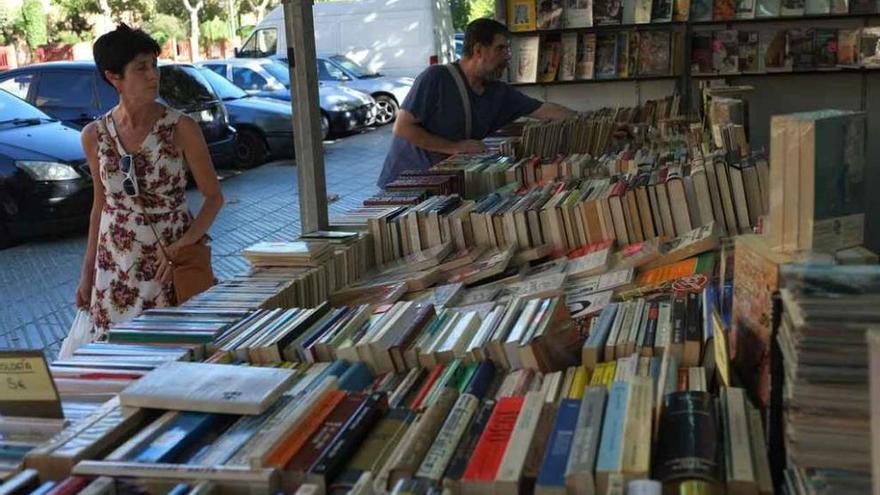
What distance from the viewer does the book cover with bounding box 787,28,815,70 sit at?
7.43m

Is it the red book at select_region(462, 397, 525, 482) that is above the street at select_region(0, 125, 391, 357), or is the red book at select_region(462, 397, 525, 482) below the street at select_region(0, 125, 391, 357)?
above

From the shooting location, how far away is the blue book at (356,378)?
208cm

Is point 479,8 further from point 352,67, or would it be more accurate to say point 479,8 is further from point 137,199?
point 137,199

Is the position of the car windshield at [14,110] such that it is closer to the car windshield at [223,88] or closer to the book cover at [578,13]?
the car windshield at [223,88]

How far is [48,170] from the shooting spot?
8195 mm

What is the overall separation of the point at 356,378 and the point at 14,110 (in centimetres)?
794

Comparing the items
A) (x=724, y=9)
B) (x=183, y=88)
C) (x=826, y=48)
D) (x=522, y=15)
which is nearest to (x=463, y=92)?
(x=522, y=15)

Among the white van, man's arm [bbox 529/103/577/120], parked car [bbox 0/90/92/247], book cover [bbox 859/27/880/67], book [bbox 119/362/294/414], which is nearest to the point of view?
book [bbox 119/362/294/414]

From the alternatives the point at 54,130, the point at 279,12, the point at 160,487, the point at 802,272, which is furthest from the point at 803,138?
the point at 279,12

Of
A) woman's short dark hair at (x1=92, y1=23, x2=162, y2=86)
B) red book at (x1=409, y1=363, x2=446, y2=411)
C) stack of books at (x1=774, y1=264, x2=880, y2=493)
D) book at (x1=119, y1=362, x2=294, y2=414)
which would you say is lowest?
red book at (x1=409, y1=363, x2=446, y2=411)

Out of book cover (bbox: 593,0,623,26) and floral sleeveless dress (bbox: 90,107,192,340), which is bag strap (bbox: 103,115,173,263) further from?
book cover (bbox: 593,0,623,26)

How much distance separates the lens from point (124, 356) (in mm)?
2275

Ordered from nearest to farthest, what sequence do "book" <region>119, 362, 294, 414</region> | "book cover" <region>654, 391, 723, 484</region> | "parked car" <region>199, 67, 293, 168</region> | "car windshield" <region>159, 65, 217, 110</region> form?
"book cover" <region>654, 391, 723, 484</region> < "book" <region>119, 362, 294, 414</region> < "car windshield" <region>159, 65, 217, 110</region> < "parked car" <region>199, 67, 293, 168</region>

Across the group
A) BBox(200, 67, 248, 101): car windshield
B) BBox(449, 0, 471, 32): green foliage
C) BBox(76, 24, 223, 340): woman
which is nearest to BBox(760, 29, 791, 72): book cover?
BBox(76, 24, 223, 340): woman
